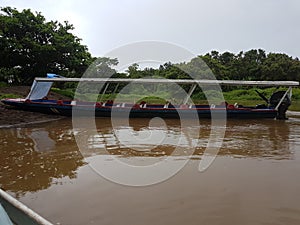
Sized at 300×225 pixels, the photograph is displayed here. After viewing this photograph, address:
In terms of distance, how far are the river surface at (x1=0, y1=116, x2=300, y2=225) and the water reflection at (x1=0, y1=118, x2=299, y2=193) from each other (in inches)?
0.9

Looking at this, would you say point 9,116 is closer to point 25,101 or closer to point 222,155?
point 25,101

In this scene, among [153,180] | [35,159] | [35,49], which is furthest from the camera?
[35,49]

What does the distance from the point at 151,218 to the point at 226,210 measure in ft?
3.12

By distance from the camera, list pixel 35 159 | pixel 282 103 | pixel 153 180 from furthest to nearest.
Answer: pixel 282 103, pixel 35 159, pixel 153 180

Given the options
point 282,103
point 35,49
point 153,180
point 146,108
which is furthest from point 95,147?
point 35,49

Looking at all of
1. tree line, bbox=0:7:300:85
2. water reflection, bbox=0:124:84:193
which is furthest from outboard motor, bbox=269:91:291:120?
tree line, bbox=0:7:300:85

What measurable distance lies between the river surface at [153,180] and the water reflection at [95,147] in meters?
0.02

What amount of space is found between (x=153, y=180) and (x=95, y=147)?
9.85 feet

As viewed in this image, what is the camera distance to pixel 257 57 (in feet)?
134

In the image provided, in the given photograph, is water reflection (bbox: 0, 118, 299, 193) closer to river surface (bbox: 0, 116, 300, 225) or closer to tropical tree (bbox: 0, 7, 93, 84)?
river surface (bbox: 0, 116, 300, 225)

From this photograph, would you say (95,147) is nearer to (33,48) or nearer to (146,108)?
(146,108)

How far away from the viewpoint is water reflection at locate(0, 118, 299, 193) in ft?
17.4

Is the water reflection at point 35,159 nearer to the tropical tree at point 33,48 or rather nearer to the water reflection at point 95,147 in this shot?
the water reflection at point 95,147

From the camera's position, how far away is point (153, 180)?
4.95 meters
